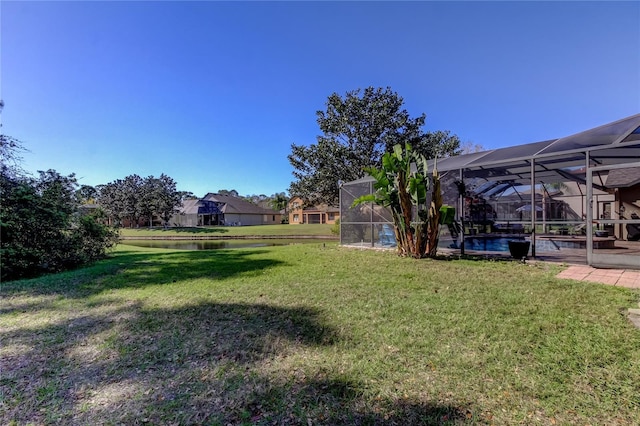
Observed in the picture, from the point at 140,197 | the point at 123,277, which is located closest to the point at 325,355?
the point at 123,277

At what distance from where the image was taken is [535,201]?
9.72m

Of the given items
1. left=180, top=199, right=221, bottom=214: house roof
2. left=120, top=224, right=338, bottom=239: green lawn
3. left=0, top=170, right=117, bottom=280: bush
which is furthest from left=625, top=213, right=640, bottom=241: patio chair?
left=180, top=199, right=221, bottom=214: house roof

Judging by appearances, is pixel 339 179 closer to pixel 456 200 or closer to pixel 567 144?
pixel 456 200

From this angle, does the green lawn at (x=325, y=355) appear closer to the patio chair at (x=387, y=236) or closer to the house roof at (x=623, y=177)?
the patio chair at (x=387, y=236)

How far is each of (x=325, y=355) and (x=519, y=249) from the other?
7221 millimetres

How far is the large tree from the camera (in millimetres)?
20391

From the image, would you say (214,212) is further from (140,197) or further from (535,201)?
(535,201)

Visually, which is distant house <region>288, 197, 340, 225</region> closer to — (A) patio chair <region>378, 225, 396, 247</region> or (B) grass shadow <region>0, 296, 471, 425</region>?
(A) patio chair <region>378, 225, 396, 247</region>

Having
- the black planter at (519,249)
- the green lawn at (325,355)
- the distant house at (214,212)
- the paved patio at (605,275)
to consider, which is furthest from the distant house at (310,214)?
the green lawn at (325,355)

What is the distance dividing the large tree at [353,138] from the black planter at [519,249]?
1307 centimetres

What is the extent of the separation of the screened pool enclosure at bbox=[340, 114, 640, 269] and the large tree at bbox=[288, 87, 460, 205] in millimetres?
8416

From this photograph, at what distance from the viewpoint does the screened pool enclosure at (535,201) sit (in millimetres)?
7555

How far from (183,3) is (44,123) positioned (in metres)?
5.11

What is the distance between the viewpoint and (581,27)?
27.9 ft
